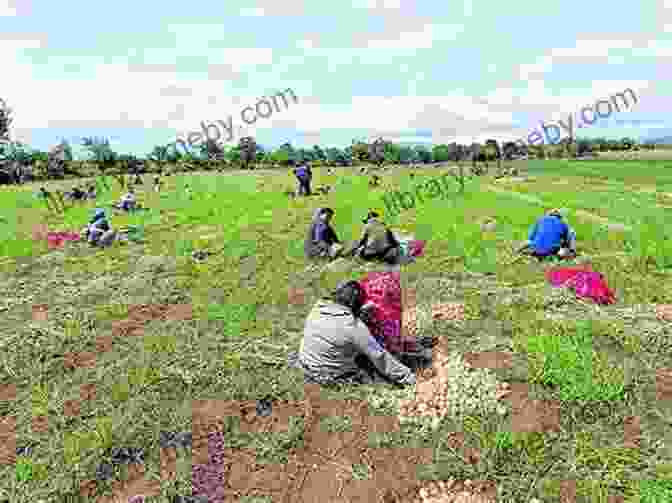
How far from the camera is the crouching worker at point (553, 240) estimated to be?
9.50 meters

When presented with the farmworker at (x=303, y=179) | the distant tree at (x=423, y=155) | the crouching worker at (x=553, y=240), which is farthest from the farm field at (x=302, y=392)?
the distant tree at (x=423, y=155)

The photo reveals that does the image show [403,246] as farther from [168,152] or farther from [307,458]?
[168,152]

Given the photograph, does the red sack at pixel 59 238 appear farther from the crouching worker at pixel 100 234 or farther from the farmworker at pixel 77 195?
the farmworker at pixel 77 195

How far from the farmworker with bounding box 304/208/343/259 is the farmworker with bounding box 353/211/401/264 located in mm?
772

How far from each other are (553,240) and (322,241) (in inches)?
197

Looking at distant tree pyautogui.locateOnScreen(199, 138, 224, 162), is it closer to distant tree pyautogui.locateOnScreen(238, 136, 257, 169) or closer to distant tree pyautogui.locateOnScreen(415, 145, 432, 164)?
distant tree pyautogui.locateOnScreen(238, 136, 257, 169)

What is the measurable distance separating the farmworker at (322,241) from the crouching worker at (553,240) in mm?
4303

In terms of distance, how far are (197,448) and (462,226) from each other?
10.9 m

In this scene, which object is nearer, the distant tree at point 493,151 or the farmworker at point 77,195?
the farmworker at point 77,195

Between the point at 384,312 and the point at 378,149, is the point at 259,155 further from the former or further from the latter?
the point at 384,312

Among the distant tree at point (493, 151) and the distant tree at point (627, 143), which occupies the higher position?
the distant tree at point (493, 151)

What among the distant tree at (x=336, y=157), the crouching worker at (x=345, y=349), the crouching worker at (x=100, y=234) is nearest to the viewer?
the crouching worker at (x=345, y=349)

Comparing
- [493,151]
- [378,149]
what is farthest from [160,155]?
[493,151]

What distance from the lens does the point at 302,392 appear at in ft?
15.8
